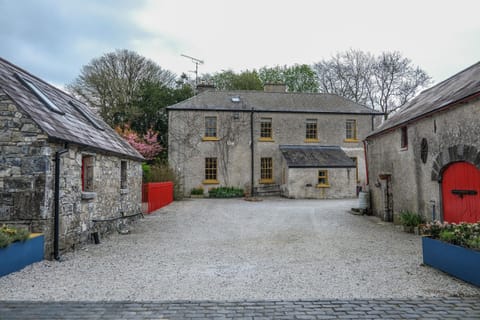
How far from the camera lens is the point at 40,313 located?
396cm

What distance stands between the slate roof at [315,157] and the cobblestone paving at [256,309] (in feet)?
53.5

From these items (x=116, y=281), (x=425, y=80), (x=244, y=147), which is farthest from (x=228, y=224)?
(x=425, y=80)

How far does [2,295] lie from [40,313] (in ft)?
3.53

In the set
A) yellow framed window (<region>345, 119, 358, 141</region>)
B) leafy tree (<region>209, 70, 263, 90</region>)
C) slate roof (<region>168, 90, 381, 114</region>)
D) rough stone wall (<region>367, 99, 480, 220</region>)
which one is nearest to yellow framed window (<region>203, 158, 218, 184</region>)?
slate roof (<region>168, 90, 381, 114</region>)

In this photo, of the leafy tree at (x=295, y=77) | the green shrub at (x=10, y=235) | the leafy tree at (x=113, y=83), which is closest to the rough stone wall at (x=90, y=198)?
the green shrub at (x=10, y=235)

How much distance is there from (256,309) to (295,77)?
3430cm

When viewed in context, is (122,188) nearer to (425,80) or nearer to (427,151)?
(427,151)

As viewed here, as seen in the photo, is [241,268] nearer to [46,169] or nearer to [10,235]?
[10,235]

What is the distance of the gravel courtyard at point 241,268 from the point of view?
473 cm

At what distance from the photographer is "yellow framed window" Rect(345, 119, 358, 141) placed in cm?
2411

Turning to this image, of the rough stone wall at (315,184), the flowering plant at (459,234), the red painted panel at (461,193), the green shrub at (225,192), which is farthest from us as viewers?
the green shrub at (225,192)

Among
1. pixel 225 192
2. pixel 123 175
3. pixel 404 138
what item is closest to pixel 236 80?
pixel 225 192

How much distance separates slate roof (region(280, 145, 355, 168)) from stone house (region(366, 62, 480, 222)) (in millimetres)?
8251

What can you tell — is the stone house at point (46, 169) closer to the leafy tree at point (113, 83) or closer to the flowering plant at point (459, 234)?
the flowering plant at point (459, 234)
